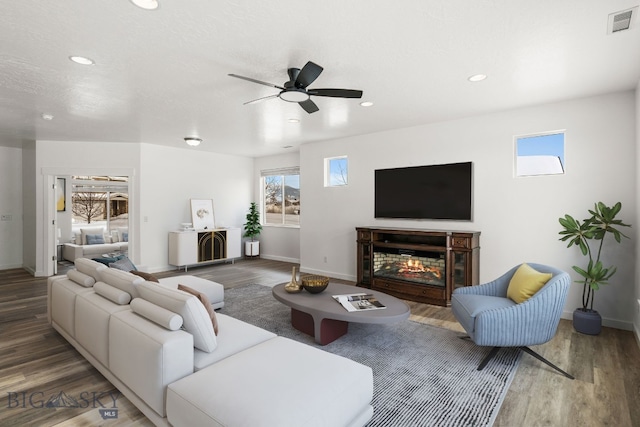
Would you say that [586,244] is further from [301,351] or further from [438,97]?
[301,351]

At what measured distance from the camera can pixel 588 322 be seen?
349cm

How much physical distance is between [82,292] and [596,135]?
5.57 meters

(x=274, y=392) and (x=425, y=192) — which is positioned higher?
(x=425, y=192)

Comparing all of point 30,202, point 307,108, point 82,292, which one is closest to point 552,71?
point 307,108

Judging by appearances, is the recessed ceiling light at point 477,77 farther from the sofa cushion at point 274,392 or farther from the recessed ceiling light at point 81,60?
the recessed ceiling light at point 81,60

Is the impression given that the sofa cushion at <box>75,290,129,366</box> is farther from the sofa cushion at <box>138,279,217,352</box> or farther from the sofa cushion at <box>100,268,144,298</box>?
the sofa cushion at <box>138,279,217,352</box>

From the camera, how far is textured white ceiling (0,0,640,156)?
2.16 meters

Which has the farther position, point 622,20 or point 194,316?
point 622,20

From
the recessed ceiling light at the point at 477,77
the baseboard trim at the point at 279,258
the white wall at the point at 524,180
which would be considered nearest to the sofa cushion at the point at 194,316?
the recessed ceiling light at the point at 477,77

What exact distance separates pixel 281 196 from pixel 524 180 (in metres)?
5.42

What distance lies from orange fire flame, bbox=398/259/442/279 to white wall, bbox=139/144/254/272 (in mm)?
4733

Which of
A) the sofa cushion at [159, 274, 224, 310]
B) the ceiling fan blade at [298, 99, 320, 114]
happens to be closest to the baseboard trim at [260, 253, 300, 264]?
the sofa cushion at [159, 274, 224, 310]

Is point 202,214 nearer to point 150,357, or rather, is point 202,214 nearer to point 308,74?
Result: point 308,74

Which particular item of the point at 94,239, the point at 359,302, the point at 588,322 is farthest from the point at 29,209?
the point at 588,322
